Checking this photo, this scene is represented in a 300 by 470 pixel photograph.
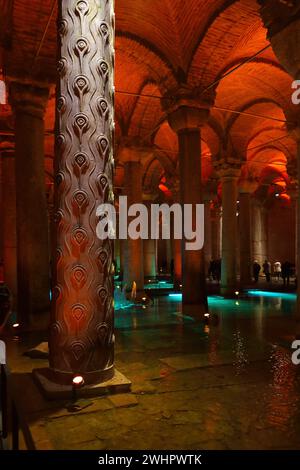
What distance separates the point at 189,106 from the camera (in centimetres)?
996

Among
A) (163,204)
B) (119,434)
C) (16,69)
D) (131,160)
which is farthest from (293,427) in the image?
(163,204)

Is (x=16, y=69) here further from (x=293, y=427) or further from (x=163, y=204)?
(x=163, y=204)

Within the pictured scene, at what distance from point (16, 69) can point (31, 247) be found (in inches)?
146

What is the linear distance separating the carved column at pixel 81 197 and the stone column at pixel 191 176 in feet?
18.5

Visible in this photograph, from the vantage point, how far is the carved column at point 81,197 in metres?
4.32

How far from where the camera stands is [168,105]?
1036cm

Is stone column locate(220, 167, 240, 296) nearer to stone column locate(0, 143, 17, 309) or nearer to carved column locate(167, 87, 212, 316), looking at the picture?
carved column locate(167, 87, 212, 316)

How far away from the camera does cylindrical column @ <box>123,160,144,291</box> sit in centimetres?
1402

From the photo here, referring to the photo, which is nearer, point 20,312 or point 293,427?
point 293,427

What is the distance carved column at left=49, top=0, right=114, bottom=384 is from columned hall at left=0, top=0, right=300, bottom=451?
0.02 meters

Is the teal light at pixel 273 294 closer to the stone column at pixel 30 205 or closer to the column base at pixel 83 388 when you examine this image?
the stone column at pixel 30 205

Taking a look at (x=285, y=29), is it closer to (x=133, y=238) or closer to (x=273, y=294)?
(x=133, y=238)


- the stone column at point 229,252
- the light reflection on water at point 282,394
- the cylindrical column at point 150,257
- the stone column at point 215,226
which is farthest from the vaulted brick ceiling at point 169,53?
the stone column at point 215,226

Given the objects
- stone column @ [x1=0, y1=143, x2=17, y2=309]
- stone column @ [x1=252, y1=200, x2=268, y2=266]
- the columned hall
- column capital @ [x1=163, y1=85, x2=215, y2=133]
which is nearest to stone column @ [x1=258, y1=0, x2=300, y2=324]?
the columned hall
